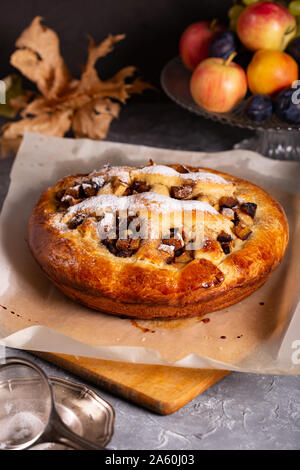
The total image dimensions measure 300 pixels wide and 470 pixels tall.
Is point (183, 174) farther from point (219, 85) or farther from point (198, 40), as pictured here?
point (198, 40)

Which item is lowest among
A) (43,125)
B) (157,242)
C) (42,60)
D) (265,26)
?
(43,125)

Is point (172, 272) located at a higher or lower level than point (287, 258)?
higher

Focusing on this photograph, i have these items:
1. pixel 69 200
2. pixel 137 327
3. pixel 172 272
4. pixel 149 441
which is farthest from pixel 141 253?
pixel 149 441

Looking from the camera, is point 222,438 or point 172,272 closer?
point 222,438

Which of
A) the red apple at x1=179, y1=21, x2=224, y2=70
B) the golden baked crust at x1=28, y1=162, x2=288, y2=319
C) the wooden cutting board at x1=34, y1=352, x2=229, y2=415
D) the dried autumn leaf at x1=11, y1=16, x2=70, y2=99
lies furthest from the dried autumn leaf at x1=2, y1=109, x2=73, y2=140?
the wooden cutting board at x1=34, y1=352, x2=229, y2=415

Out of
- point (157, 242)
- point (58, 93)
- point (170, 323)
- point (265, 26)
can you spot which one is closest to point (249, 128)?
point (265, 26)

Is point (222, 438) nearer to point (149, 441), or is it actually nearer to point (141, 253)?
point (149, 441)

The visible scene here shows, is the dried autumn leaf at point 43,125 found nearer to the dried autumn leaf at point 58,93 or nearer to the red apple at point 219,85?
the dried autumn leaf at point 58,93

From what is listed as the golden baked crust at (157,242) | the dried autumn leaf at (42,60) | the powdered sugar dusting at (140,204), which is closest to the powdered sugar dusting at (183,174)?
the golden baked crust at (157,242)
